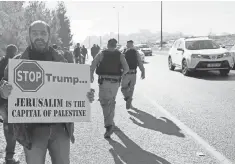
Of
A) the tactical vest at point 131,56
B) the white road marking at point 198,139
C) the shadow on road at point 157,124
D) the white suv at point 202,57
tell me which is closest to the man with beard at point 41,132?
the white road marking at point 198,139

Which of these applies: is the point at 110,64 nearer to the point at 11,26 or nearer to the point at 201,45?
the point at 201,45

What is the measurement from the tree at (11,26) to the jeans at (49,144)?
1038 inches

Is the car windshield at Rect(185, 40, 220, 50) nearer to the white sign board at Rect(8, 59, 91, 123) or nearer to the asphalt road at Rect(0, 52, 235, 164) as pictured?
the asphalt road at Rect(0, 52, 235, 164)

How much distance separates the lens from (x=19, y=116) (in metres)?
2.90

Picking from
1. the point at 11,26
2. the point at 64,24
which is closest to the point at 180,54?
the point at 11,26

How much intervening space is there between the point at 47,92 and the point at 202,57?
42.7 ft

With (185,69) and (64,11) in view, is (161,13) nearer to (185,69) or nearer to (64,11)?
(64,11)

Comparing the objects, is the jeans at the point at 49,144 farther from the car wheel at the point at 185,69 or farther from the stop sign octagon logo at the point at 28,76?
the car wheel at the point at 185,69

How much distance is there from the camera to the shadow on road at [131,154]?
4.69 metres

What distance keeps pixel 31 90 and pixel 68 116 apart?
0.41 meters

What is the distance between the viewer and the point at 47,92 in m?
3.03

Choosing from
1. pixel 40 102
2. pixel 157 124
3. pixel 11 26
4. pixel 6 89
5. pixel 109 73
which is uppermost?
pixel 11 26

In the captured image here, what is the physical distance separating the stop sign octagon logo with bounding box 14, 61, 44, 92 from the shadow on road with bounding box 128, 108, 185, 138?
3.54 metres

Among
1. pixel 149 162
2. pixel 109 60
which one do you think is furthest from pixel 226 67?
pixel 149 162
